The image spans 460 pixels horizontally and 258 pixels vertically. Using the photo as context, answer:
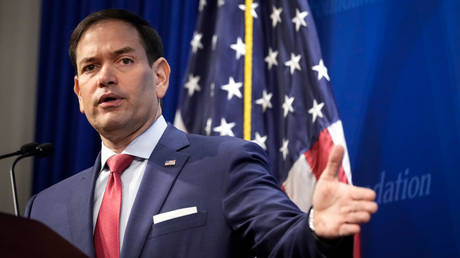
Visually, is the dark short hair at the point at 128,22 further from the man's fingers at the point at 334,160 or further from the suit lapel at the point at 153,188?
the man's fingers at the point at 334,160

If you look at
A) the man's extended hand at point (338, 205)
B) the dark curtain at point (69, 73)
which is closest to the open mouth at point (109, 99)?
the man's extended hand at point (338, 205)

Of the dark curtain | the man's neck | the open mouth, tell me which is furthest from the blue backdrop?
the open mouth

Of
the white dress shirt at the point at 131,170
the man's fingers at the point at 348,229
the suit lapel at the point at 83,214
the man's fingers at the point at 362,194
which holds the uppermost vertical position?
the man's fingers at the point at 362,194

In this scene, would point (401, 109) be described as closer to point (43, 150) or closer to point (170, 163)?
point (170, 163)

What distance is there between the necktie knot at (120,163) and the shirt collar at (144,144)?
0.02 m

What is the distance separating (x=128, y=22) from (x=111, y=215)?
694mm

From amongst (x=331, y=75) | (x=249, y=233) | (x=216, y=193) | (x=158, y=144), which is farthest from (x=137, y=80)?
(x=331, y=75)

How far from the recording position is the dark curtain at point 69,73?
147 inches

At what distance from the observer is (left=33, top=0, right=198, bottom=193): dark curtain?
3.73m

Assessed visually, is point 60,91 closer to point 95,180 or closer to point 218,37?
point 218,37

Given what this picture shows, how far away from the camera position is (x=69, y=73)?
157 inches

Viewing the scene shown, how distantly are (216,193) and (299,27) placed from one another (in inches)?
67.5

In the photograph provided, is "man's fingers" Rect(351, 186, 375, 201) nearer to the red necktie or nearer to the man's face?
the red necktie

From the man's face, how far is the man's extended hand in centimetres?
86
